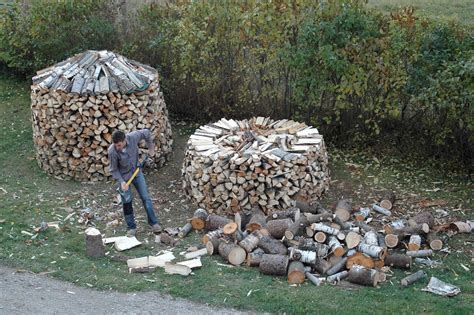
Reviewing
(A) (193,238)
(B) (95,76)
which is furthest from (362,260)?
(B) (95,76)

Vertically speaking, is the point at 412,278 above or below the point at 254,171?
below

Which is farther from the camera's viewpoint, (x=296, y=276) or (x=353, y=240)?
(x=353, y=240)

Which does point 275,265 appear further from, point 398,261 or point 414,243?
point 414,243

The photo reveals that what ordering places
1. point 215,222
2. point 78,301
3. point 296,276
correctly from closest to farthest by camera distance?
point 78,301 → point 296,276 → point 215,222

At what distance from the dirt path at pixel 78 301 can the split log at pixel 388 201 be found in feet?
11.8

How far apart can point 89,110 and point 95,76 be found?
1.98 feet


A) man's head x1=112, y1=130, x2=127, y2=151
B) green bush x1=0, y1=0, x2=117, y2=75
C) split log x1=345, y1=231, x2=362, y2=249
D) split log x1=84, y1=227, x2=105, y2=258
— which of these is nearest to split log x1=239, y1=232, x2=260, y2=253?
split log x1=345, y1=231, x2=362, y2=249

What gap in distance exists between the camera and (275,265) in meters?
8.18

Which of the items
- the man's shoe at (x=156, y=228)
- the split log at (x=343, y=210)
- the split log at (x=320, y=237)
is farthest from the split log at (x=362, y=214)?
the man's shoe at (x=156, y=228)

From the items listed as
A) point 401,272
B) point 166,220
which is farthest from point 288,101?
point 401,272

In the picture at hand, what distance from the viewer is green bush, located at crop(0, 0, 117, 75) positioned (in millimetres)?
14188

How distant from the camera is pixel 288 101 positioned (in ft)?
41.0

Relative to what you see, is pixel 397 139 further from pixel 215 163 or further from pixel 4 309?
pixel 4 309

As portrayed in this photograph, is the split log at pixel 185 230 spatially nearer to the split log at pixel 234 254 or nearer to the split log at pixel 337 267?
the split log at pixel 234 254
